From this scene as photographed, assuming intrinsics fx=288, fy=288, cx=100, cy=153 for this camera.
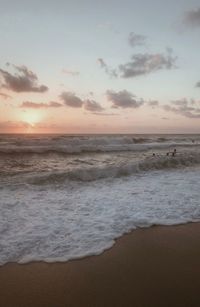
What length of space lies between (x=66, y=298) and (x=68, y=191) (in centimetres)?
597

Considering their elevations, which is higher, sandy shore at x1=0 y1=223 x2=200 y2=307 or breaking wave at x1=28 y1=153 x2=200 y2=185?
breaking wave at x1=28 y1=153 x2=200 y2=185

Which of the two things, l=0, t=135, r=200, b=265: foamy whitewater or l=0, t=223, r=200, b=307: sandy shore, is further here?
l=0, t=135, r=200, b=265: foamy whitewater

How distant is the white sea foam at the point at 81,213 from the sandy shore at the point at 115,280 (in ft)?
1.25

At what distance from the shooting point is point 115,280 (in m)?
4.01

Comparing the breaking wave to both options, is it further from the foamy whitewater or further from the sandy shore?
the sandy shore

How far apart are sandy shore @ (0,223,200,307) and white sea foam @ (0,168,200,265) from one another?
382 millimetres

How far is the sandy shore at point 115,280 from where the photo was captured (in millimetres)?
3557

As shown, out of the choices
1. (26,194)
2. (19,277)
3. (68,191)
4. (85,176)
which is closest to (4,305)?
(19,277)

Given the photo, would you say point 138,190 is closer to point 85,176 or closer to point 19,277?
point 85,176

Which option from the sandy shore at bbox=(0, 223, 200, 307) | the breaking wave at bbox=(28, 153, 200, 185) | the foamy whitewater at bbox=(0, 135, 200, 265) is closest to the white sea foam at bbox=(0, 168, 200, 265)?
the foamy whitewater at bbox=(0, 135, 200, 265)

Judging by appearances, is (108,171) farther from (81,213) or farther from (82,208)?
(81,213)

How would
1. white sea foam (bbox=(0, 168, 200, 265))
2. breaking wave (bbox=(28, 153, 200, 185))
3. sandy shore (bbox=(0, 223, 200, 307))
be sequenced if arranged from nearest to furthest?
sandy shore (bbox=(0, 223, 200, 307)), white sea foam (bbox=(0, 168, 200, 265)), breaking wave (bbox=(28, 153, 200, 185))

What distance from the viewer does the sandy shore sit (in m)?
3.56

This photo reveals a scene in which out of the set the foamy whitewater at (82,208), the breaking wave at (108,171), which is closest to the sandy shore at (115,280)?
the foamy whitewater at (82,208)
